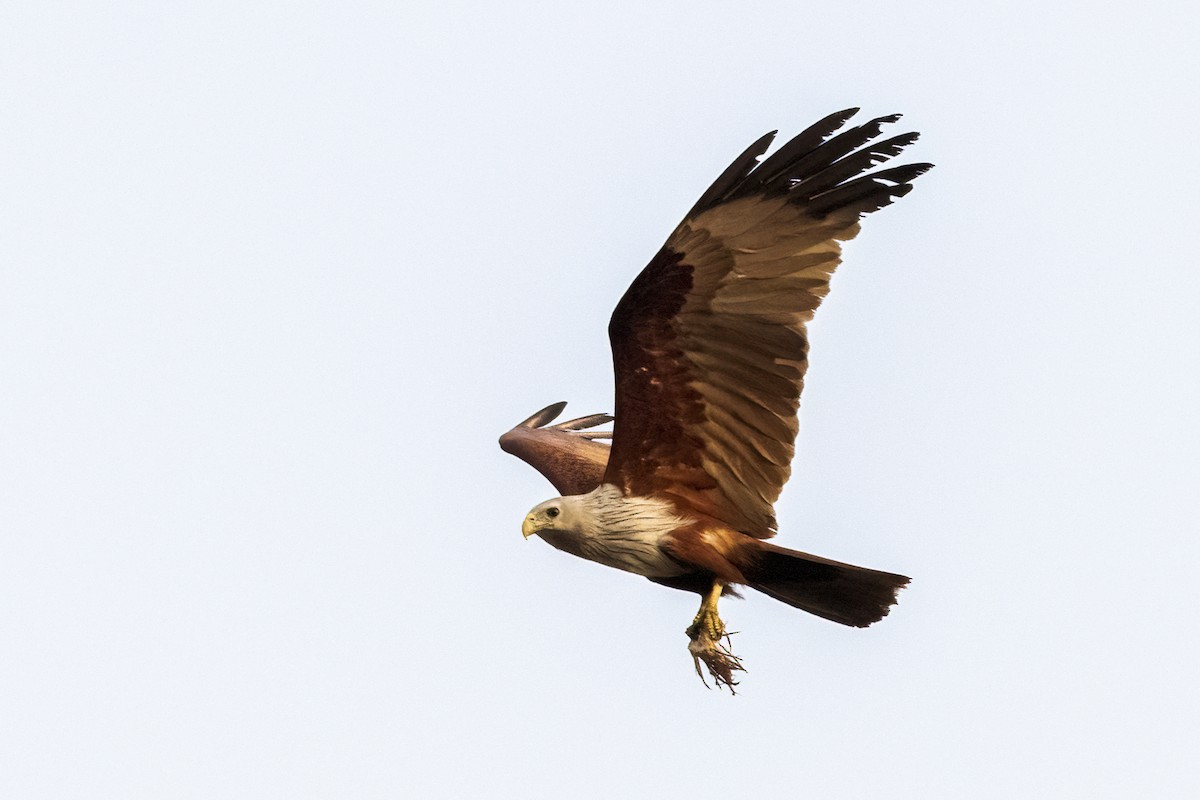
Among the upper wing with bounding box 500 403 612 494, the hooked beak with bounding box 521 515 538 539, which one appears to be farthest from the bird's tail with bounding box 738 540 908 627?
the upper wing with bounding box 500 403 612 494

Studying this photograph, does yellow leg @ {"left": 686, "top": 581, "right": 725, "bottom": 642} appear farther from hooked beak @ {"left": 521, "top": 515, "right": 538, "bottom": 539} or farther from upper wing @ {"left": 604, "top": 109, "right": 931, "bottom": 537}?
hooked beak @ {"left": 521, "top": 515, "right": 538, "bottom": 539}

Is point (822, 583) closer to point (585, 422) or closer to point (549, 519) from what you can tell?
point (549, 519)

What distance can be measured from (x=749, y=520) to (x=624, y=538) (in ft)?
2.26

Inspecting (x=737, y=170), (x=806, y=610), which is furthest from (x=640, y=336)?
(x=806, y=610)

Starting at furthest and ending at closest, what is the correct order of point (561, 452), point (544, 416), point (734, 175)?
point (544, 416) → point (561, 452) → point (734, 175)

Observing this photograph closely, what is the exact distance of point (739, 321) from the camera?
1085cm

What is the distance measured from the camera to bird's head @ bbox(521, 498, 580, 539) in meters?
11.2

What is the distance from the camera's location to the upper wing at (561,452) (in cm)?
1285

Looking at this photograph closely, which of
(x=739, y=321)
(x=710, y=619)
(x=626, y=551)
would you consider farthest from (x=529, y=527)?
(x=739, y=321)

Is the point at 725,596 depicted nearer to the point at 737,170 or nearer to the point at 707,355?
the point at 707,355

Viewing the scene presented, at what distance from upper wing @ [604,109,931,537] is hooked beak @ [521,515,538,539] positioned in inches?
20.0

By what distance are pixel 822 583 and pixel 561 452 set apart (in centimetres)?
273

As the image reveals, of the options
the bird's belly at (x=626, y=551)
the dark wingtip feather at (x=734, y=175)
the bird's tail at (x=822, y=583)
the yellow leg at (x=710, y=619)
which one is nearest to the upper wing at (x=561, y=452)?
the bird's belly at (x=626, y=551)

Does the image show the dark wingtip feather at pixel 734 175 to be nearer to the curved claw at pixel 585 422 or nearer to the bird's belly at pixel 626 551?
the bird's belly at pixel 626 551
